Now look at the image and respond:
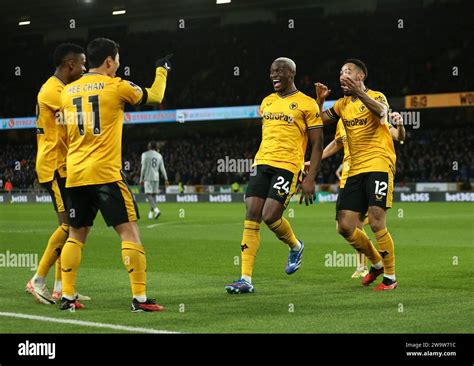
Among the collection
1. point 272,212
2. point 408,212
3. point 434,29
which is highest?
point 434,29

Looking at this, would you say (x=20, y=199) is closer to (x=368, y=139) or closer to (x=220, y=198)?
(x=220, y=198)

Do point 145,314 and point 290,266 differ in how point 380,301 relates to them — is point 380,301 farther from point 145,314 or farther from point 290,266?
point 145,314

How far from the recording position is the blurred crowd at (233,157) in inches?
1547

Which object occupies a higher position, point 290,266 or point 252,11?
point 252,11

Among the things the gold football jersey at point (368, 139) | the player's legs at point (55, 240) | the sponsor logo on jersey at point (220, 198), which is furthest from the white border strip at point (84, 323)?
the sponsor logo on jersey at point (220, 198)

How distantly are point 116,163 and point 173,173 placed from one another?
40.8 metres

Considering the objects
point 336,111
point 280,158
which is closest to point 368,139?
point 336,111

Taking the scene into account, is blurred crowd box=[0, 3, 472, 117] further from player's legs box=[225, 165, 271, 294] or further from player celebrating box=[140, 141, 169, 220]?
player's legs box=[225, 165, 271, 294]

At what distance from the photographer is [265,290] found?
879 centimetres

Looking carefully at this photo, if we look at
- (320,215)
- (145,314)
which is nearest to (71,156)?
(145,314)

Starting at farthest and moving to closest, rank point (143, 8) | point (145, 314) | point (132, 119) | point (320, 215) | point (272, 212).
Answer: point (132, 119) < point (143, 8) < point (320, 215) < point (272, 212) < point (145, 314)

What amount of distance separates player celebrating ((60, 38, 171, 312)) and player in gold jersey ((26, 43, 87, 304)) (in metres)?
0.74

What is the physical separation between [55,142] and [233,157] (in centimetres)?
3951

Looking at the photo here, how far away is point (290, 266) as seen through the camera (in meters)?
9.33
